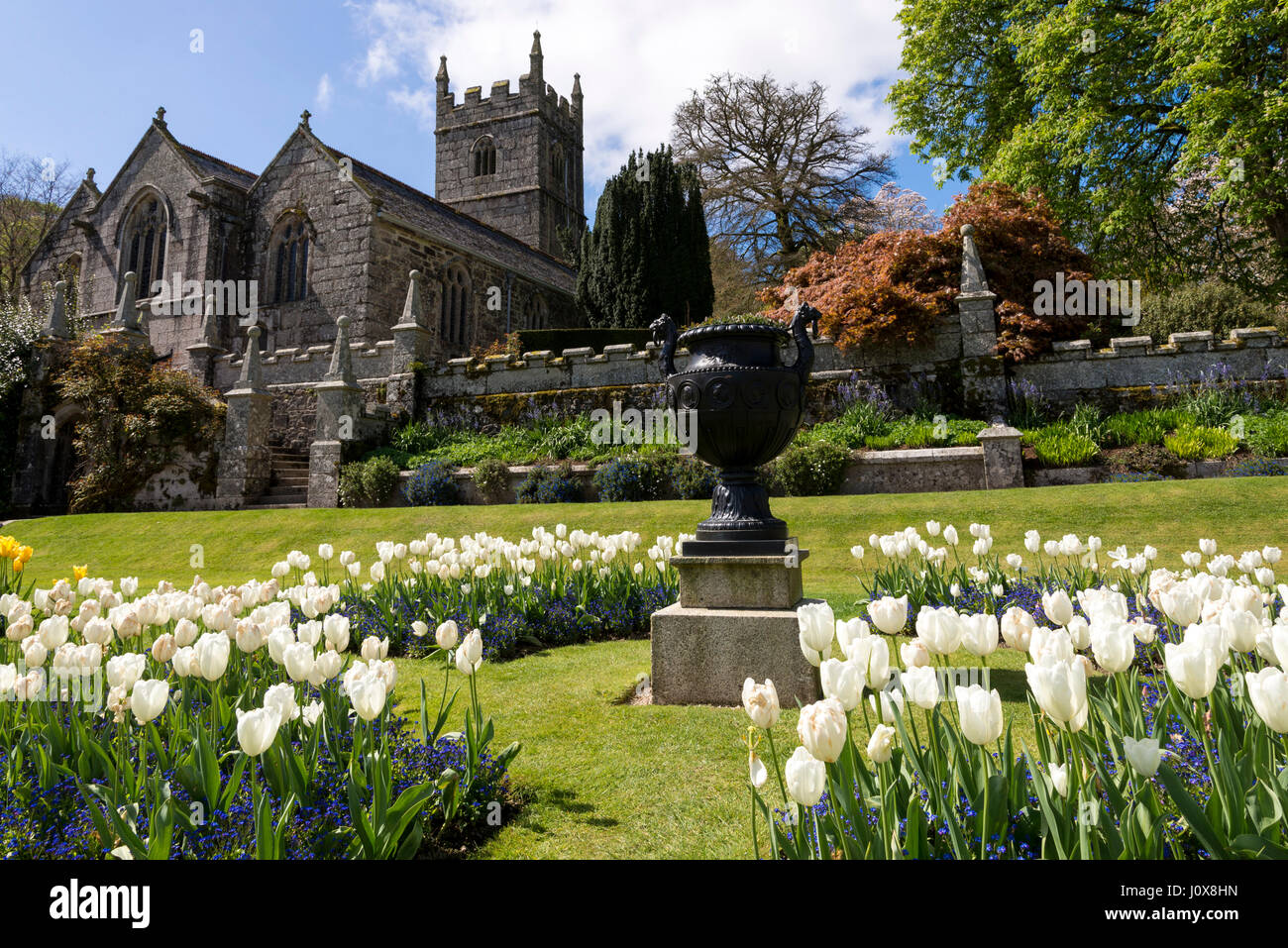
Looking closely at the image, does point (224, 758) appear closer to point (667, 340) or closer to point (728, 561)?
point (728, 561)

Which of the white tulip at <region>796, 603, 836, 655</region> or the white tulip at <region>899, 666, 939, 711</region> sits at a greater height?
the white tulip at <region>796, 603, 836, 655</region>

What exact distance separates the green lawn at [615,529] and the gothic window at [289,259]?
12081mm

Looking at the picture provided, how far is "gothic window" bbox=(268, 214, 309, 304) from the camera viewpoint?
24.2m

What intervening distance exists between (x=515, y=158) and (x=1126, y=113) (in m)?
30.6

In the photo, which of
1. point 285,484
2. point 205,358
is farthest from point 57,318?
point 285,484

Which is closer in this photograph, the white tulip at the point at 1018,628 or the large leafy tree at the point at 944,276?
the white tulip at the point at 1018,628

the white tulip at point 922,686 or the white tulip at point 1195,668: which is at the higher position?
the white tulip at point 1195,668

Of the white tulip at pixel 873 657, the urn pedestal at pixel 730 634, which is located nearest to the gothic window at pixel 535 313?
the urn pedestal at pixel 730 634

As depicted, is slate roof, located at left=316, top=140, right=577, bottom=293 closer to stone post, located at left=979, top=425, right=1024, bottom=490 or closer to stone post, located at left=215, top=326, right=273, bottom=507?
stone post, located at left=215, top=326, right=273, bottom=507

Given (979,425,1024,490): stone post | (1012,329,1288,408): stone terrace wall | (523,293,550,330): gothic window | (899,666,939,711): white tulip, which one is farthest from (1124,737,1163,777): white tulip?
(523,293,550,330): gothic window

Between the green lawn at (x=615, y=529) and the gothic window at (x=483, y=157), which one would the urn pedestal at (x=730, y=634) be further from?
the gothic window at (x=483, y=157)

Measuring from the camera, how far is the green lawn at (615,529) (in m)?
2.72

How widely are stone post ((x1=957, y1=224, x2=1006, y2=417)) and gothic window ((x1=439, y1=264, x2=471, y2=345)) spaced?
1820 cm

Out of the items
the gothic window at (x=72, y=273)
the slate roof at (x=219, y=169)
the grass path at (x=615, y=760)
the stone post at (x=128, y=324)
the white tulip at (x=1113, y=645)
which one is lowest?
the grass path at (x=615, y=760)
